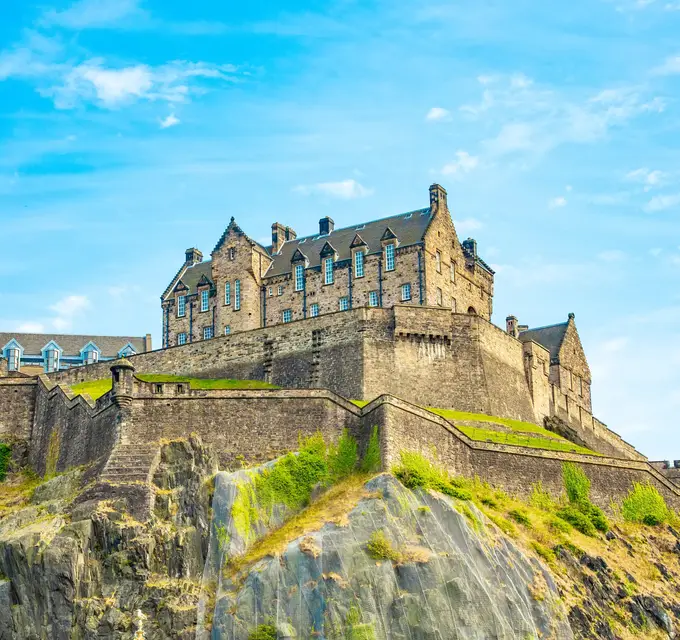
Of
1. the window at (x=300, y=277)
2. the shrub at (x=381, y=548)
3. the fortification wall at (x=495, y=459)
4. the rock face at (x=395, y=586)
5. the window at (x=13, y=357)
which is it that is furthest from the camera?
the window at (x=13, y=357)

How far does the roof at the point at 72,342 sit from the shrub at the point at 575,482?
46.6 m

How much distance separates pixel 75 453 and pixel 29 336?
135 feet

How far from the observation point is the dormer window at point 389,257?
84688 millimetres

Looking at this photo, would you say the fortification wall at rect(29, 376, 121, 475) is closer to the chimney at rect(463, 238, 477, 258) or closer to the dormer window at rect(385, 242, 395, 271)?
the dormer window at rect(385, 242, 395, 271)

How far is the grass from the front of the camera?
7531cm

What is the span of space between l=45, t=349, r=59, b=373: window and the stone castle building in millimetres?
14857

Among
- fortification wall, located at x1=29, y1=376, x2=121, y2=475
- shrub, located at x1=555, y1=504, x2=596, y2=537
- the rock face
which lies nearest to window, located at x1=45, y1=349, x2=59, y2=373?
fortification wall, located at x1=29, y1=376, x2=121, y2=475

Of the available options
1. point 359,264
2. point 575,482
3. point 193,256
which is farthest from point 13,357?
point 575,482

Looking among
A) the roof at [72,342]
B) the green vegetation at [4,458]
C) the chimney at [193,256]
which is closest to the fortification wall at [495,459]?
the green vegetation at [4,458]

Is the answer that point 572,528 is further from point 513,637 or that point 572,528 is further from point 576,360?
point 576,360

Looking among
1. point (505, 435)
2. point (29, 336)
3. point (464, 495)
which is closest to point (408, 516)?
point (464, 495)

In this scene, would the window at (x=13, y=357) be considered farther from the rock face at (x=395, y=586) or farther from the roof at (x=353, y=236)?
the rock face at (x=395, y=586)

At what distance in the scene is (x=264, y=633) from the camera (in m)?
55.8

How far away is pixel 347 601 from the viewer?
5625 centimetres
